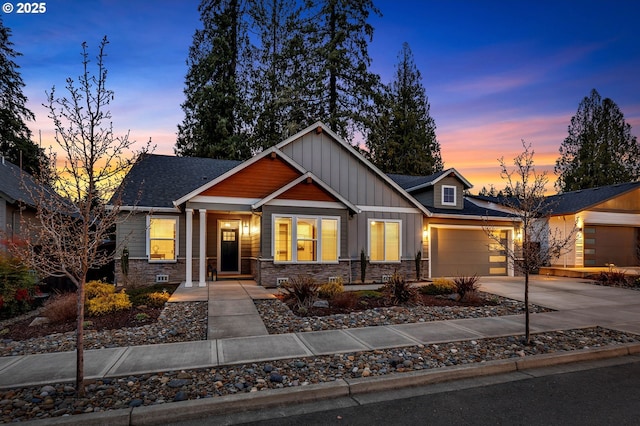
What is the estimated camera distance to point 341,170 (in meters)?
15.2

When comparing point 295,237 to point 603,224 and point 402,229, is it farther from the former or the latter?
point 603,224

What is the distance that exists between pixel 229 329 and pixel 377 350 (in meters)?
3.06

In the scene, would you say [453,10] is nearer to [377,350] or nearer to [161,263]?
[377,350]

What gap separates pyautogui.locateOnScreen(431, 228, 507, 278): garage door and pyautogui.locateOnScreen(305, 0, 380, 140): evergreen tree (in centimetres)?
1245

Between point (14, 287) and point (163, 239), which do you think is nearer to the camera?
point (14, 287)

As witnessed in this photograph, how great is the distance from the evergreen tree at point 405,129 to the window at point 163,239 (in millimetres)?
17513

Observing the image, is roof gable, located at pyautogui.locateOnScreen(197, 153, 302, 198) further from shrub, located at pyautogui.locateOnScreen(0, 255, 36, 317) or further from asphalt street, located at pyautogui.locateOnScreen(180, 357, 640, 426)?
asphalt street, located at pyautogui.locateOnScreen(180, 357, 640, 426)

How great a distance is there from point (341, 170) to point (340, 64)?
544 inches

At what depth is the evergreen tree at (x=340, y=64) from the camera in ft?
83.9

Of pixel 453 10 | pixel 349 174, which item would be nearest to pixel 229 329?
pixel 349 174

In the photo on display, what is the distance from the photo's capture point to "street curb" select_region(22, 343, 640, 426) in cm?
369

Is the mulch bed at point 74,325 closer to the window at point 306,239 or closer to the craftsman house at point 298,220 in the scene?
the craftsman house at point 298,220

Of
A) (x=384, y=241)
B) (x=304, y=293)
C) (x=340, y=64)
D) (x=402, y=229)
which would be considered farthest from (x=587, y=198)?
(x=304, y=293)

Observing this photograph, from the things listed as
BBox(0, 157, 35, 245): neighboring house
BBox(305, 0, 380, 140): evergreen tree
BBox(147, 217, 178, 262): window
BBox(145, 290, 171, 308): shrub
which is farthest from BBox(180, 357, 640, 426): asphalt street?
BBox(305, 0, 380, 140): evergreen tree
